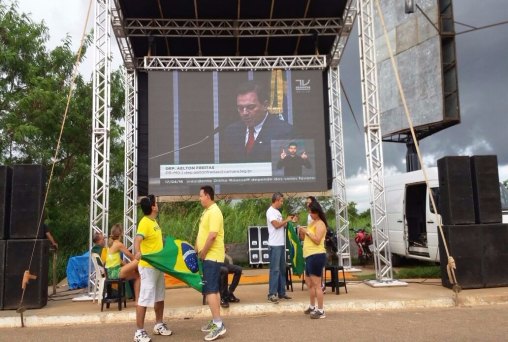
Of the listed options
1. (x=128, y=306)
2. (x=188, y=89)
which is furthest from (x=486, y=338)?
(x=188, y=89)

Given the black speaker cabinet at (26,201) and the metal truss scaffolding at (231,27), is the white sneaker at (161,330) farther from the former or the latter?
the metal truss scaffolding at (231,27)

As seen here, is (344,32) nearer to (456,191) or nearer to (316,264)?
(456,191)

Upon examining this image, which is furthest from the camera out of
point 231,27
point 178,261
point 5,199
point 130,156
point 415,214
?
point 130,156

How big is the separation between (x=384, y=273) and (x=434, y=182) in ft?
8.91

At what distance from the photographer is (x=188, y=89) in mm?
11836

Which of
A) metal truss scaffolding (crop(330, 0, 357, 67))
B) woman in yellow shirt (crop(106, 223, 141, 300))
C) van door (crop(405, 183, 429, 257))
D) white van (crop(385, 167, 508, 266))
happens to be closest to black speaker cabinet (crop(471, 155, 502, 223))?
white van (crop(385, 167, 508, 266))

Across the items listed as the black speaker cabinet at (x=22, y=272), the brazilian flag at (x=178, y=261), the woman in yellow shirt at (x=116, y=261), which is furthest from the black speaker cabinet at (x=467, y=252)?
the black speaker cabinet at (x=22, y=272)

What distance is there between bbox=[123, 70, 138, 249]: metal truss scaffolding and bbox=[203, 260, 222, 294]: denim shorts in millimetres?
6377

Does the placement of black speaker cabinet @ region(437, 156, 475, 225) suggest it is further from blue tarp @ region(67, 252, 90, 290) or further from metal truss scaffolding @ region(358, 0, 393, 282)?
blue tarp @ region(67, 252, 90, 290)

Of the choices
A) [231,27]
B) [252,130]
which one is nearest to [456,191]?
[252,130]

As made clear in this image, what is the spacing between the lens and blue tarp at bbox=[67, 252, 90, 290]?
9.75 metres

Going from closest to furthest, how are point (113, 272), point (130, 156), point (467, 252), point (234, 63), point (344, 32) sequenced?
point (113, 272), point (467, 252), point (344, 32), point (130, 156), point (234, 63)

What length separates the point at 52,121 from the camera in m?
13.2

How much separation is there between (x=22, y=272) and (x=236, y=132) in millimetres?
6415
